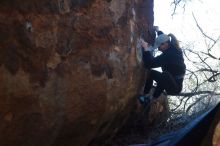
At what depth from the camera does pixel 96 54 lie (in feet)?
19.1

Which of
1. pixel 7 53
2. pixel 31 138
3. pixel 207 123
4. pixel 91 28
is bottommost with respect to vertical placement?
pixel 31 138

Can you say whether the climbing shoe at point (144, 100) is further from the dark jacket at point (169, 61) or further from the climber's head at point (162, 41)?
the climber's head at point (162, 41)

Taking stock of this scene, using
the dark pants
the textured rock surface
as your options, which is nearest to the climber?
the dark pants

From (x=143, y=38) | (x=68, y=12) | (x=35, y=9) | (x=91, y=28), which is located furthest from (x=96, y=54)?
(x=143, y=38)

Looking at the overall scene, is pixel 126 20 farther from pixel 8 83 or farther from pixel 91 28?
pixel 8 83

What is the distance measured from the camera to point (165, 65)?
298 inches

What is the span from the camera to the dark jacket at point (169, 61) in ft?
23.5

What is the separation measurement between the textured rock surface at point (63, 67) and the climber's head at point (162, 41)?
742 millimetres

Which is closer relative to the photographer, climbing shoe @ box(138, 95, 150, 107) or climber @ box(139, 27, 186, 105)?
climber @ box(139, 27, 186, 105)

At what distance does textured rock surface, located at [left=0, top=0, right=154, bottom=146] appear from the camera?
4887 millimetres

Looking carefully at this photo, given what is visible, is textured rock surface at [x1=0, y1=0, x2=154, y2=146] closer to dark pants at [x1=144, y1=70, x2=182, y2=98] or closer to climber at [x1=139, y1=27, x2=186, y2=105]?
climber at [x1=139, y1=27, x2=186, y2=105]

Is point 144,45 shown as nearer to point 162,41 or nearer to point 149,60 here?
point 149,60

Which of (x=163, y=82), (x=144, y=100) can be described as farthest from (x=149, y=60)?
(x=144, y=100)

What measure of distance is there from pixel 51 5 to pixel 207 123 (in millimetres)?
2378
